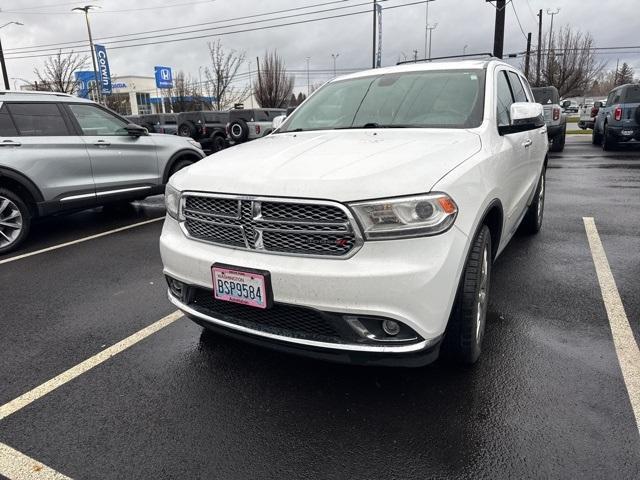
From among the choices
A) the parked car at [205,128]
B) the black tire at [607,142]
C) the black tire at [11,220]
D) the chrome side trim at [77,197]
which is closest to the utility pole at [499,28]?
the black tire at [607,142]

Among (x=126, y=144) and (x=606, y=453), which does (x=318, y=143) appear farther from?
(x=126, y=144)

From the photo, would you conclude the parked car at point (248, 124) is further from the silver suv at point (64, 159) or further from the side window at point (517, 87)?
the side window at point (517, 87)

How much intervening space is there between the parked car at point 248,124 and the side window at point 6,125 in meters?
9.79

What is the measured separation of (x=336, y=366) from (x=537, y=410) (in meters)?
1.11

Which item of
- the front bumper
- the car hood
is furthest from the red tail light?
the front bumper

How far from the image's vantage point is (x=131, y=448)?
234cm

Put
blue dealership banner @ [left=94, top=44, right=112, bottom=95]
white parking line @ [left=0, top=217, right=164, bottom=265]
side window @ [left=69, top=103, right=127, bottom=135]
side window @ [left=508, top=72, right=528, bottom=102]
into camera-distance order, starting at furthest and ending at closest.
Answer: blue dealership banner @ [left=94, top=44, right=112, bottom=95], side window @ [left=69, top=103, right=127, bottom=135], white parking line @ [left=0, top=217, right=164, bottom=265], side window @ [left=508, top=72, right=528, bottom=102]

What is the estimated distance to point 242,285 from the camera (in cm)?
244

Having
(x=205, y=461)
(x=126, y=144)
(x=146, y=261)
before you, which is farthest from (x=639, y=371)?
(x=126, y=144)

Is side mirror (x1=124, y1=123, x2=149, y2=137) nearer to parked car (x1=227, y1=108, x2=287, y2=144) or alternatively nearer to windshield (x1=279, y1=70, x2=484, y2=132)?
windshield (x1=279, y1=70, x2=484, y2=132)

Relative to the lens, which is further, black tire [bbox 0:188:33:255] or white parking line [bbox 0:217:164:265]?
black tire [bbox 0:188:33:255]

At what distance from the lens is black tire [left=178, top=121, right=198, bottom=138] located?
18.1 meters

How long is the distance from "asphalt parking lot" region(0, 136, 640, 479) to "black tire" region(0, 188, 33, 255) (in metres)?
1.75

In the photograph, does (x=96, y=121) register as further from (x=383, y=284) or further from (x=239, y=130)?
(x=239, y=130)
